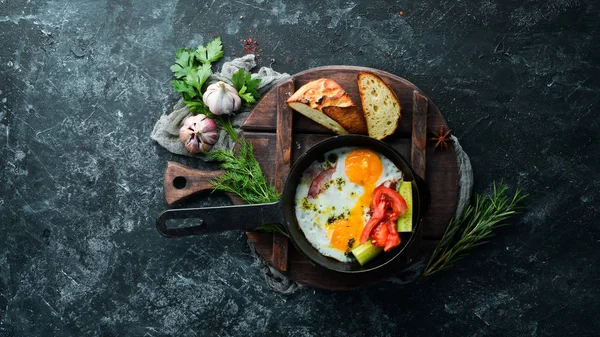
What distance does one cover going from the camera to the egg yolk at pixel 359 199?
314 centimetres

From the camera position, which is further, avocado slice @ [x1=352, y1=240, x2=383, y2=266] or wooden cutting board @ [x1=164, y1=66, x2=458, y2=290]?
wooden cutting board @ [x1=164, y1=66, x2=458, y2=290]

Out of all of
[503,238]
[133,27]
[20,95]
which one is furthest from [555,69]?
[20,95]

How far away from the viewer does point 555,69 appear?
357 centimetres

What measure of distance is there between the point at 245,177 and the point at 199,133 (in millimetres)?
364

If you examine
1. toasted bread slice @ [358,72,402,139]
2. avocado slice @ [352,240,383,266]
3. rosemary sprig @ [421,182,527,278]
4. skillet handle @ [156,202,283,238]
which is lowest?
rosemary sprig @ [421,182,527,278]

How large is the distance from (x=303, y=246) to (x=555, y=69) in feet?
5.58

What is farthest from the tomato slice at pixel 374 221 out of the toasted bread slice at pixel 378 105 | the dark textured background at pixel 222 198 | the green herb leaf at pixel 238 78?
the green herb leaf at pixel 238 78

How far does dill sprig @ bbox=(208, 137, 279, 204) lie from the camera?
3.30m

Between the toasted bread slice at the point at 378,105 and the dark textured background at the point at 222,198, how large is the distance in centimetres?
40

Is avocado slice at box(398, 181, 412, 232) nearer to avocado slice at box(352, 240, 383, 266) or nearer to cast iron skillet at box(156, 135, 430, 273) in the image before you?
cast iron skillet at box(156, 135, 430, 273)

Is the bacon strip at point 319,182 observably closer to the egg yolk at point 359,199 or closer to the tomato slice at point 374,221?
the egg yolk at point 359,199

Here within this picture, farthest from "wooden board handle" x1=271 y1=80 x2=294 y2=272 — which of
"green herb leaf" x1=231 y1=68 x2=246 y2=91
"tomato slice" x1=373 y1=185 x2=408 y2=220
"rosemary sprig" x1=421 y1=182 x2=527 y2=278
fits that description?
"rosemary sprig" x1=421 y1=182 x2=527 y2=278

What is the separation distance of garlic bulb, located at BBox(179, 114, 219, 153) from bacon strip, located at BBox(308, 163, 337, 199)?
2.07 feet

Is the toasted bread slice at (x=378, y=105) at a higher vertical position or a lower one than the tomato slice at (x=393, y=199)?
higher
